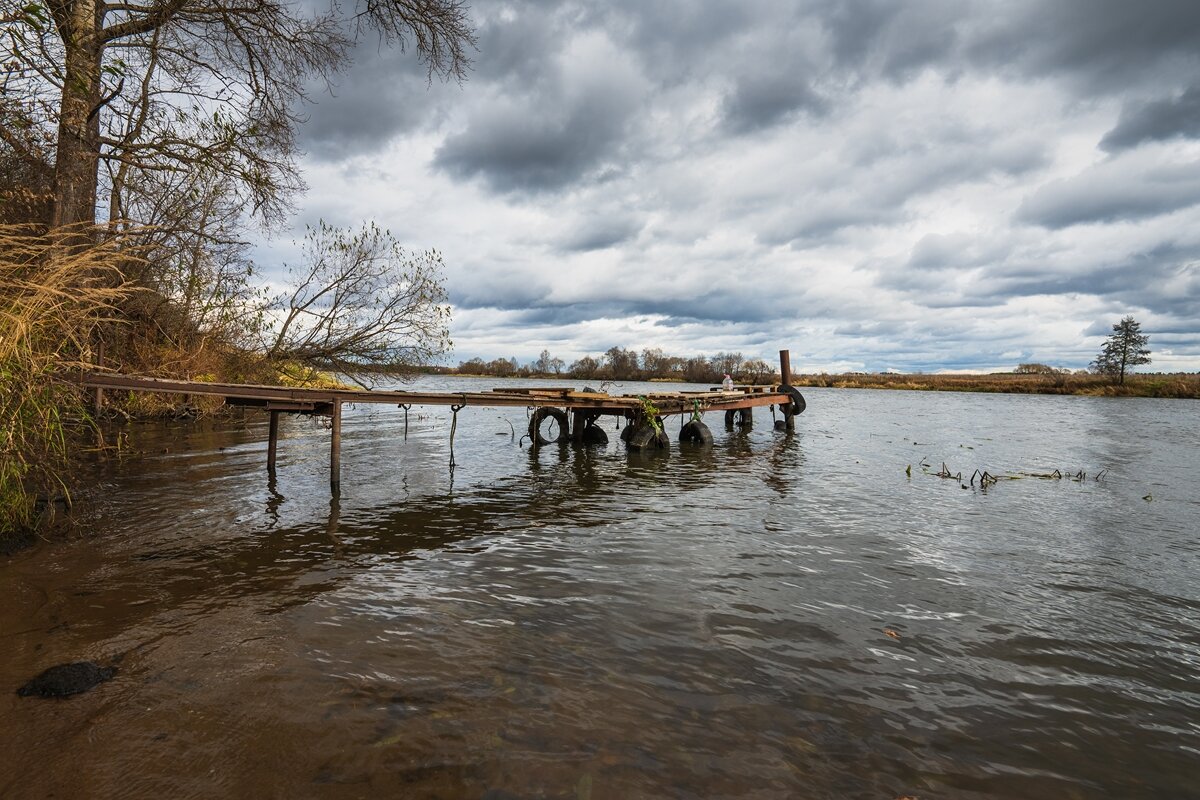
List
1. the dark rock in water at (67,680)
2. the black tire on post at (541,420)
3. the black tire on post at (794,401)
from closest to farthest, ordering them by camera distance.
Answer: the dark rock in water at (67,680)
the black tire on post at (541,420)
the black tire on post at (794,401)

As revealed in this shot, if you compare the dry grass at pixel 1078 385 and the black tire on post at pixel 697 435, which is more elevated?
the dry grass at pixel 1078 385

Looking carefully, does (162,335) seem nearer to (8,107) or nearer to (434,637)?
(8,107)

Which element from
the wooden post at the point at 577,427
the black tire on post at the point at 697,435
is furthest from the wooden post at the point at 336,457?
the black tire on post at the point at 697,435

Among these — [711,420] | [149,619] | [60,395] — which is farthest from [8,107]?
[711,420]

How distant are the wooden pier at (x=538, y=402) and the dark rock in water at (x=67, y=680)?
12.4 feet

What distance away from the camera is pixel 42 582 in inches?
204

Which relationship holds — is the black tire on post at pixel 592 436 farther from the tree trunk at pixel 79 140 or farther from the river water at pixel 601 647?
the tree trunk at pixel 79 140

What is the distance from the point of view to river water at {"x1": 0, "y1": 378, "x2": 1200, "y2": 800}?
3.01 metres

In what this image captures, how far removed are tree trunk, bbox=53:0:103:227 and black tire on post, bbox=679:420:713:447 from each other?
51.6 feet

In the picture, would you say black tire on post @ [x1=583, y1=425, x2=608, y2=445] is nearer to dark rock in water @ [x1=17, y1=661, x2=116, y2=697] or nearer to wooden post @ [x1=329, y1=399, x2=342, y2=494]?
wooden post @ [x1=329, y1=399, x2=342, y2=494]

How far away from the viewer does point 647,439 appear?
16.8m

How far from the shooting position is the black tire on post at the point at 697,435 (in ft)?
60.3

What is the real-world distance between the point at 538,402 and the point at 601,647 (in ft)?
35.2

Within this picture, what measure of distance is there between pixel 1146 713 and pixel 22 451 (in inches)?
396
